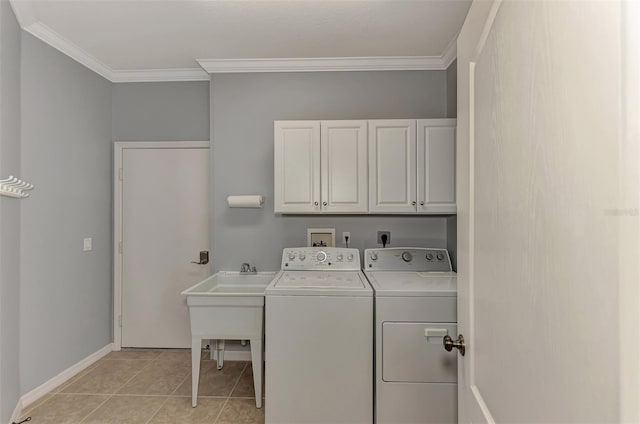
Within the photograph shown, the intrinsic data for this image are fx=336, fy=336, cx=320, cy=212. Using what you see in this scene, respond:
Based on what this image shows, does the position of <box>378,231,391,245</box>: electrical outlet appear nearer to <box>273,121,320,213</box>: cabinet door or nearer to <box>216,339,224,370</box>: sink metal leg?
<box>273,121,320,213</box>: cabinet door

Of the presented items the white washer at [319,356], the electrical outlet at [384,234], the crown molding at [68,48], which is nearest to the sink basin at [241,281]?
the white washer at [319,356]

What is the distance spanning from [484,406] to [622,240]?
0.62 m

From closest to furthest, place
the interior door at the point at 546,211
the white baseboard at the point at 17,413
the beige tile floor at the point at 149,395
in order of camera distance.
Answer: the interior door at the point at 546,211 < the white baseboard at the point at 17,413 < the beige tile floor at the point at 149,395

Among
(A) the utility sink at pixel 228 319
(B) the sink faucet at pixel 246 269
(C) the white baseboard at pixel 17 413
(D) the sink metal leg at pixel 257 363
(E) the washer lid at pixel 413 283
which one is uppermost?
(E) the washer lid at pixel 413 283

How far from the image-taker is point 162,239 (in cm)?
316

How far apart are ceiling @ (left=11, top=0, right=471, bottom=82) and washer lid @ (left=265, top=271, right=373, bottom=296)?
1732 mm

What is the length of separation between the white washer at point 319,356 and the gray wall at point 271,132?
37.2 inches

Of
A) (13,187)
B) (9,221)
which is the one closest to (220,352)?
(9,221)

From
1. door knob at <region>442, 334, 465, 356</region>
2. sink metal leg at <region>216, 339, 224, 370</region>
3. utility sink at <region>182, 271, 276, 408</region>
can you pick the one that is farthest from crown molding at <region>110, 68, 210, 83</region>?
door knob at <region>442, 334, 465, 356</region>

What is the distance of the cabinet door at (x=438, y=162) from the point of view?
248 cm

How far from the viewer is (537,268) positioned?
58cm

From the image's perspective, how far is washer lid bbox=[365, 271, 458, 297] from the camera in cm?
196

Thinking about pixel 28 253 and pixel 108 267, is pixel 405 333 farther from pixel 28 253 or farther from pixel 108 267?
pixel 108 267

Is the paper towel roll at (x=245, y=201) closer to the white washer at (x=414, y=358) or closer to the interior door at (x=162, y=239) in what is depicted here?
the interior door at (x=162, y=239)
